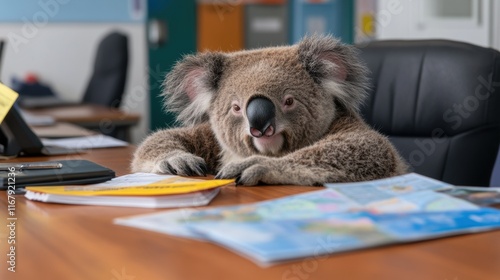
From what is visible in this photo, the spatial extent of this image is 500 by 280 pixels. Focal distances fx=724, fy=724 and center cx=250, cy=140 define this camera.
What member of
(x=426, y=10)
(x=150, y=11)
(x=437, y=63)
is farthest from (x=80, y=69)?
(x=437, y=63)

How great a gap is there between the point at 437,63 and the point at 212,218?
1.12m

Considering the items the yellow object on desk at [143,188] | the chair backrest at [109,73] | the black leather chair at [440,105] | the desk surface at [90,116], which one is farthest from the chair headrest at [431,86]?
the chair backrest at [109,73]

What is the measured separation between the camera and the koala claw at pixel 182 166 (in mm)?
1307

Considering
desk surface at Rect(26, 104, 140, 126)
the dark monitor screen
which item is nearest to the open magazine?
the dark monitor screen

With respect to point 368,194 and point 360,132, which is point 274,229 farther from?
point 360,132

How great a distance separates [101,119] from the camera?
359 centimetres

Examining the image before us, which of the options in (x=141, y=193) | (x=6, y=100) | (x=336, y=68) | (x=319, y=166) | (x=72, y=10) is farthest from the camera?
(x=72, y=10)

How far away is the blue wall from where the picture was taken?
5734mm

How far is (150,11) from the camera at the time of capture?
22.5 feet

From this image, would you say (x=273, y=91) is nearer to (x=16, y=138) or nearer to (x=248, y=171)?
(x=248, y=171)

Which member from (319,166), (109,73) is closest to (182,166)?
(319,166)

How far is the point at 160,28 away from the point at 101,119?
3.38m

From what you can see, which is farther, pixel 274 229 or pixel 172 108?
pixel 172 108

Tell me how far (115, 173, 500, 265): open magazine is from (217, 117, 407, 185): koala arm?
0.37 feet
